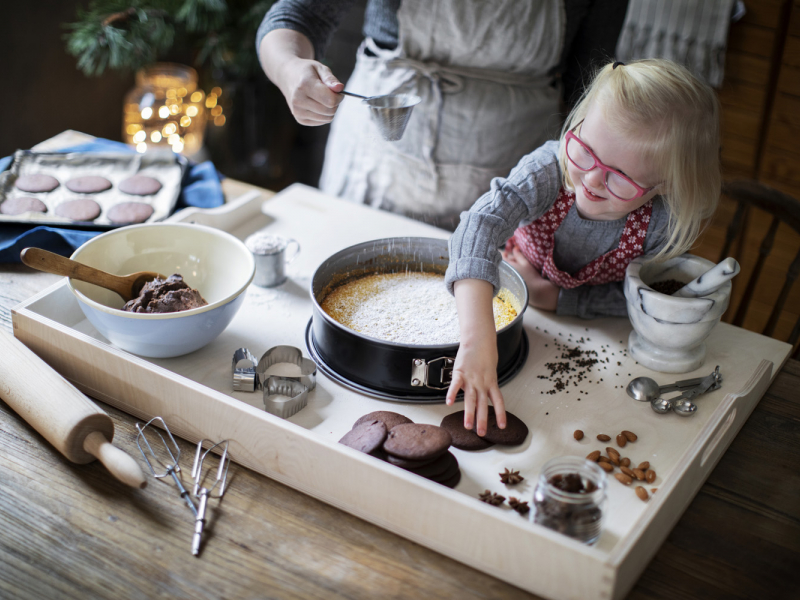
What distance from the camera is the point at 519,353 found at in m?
1.19

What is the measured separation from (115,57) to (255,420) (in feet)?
5.09

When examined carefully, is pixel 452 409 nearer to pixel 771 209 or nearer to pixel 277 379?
pixel 277 379

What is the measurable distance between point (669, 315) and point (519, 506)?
43cm

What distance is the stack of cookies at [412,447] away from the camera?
89 centimetres

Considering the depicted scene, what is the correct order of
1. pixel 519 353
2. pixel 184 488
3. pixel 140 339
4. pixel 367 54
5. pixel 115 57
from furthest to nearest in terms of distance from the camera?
pixel 115 57
pixel 367 54
pixel 519 353
pixel 140 339
pixel 184 488

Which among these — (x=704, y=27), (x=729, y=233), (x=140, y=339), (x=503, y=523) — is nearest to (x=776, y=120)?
(x=704, y=27)

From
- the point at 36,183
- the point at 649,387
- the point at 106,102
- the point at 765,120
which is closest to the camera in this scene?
the point at 649,387

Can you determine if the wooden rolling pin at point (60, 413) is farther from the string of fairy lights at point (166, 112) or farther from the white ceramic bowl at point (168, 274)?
the string of fairy lights at point (166, 112)

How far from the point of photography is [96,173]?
1651 millimetres

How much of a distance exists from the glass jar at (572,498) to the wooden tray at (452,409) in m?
0.04

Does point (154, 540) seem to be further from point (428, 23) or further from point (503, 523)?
point (428, 23)

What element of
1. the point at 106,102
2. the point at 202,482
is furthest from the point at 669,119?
the point at 106,102

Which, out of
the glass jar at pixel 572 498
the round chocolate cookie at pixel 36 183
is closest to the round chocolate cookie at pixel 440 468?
the glass jar at pixel 572 498

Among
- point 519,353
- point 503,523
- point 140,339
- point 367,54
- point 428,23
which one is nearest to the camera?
point 503,523
